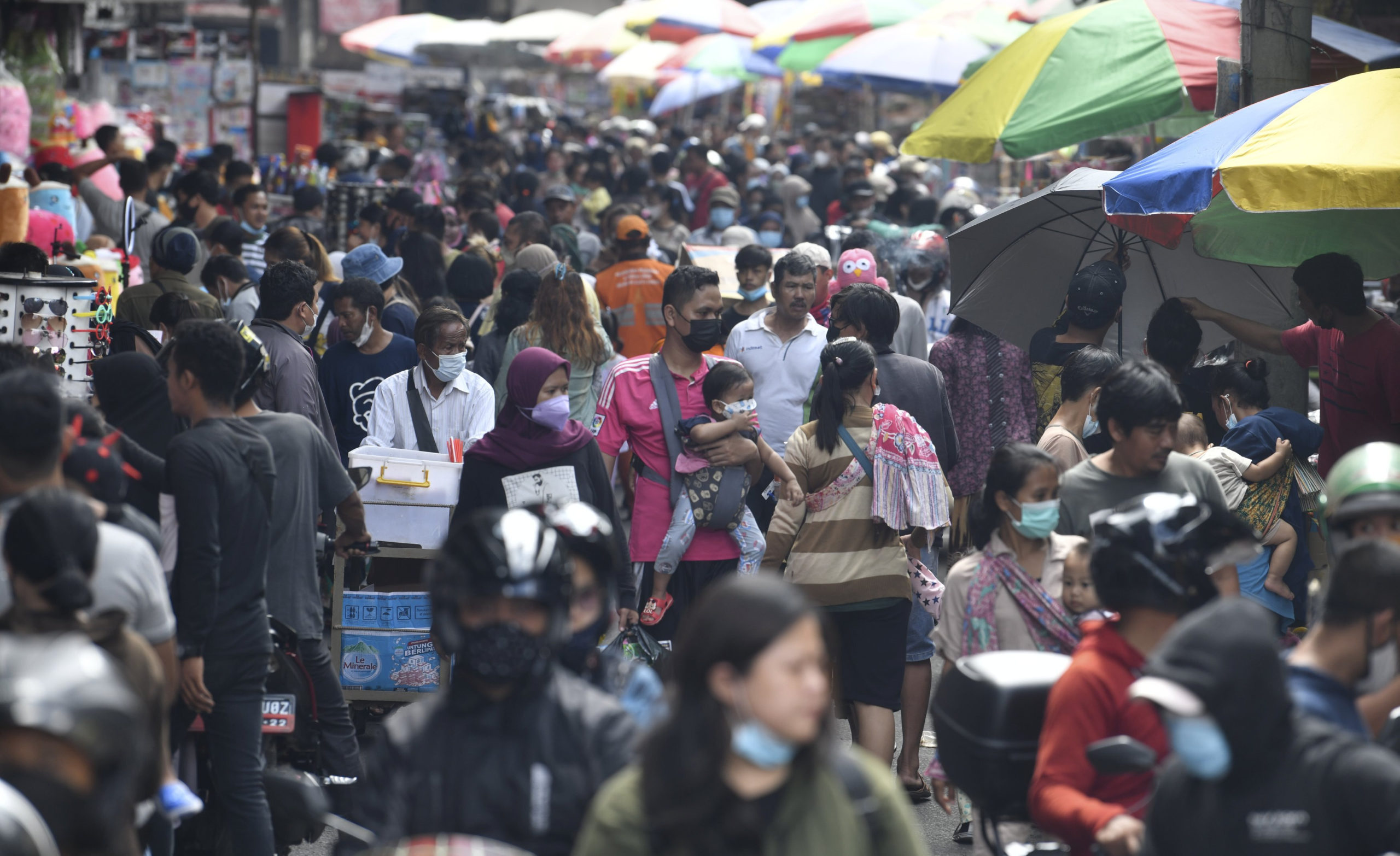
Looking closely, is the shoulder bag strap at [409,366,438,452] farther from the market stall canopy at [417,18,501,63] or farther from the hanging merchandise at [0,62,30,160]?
the market stall canopy at [417,18,501,63]

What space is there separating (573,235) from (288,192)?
6281mm

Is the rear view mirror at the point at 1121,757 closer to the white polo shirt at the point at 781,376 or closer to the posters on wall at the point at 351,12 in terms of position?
the white polo shirt at the point at 781,376

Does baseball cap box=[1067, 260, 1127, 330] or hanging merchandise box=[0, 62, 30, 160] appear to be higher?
hanging merchandise box=[0, 62, 30, 160]

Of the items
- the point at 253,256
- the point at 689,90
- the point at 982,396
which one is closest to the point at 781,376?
the point at 982,396

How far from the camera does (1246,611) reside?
2.58m

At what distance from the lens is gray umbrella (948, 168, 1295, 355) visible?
23.9 feet

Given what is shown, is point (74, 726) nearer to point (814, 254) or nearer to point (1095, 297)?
point (1095, 297)

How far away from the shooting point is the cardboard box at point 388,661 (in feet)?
20.2

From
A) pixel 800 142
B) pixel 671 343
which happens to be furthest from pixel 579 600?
pixel 800 142

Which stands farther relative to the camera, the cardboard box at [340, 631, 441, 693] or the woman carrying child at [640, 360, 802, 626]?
the cardboard box at [340, 631, 441, 693]

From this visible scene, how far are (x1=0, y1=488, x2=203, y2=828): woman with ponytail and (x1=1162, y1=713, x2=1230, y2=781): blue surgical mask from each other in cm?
204

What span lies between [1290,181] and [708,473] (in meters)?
2.39

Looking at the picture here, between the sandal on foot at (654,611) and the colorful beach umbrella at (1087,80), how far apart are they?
3402 millimetres

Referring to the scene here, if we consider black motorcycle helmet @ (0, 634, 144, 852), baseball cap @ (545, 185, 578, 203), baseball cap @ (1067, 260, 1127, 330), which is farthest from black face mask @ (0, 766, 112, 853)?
baseball cap @ (545, 185, 578, 203)
